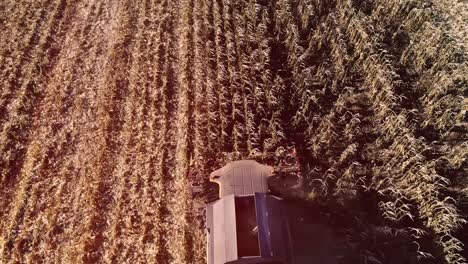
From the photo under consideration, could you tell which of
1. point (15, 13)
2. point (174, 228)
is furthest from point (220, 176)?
point (15, 13)

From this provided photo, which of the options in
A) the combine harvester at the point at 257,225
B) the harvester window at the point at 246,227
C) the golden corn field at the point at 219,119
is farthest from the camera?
the golden corn field at the point at 219,119

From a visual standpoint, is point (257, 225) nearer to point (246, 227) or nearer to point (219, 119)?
point (246, 227)

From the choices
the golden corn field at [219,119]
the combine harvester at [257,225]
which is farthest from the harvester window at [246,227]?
the golden corn field at [219,119]

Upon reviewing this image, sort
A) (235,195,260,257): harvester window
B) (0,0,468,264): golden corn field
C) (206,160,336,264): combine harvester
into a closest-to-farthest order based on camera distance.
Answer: (206,160,336,264): combine harvester → (235,195,260,257): harvester window → (0,0,468,264): golden corn field

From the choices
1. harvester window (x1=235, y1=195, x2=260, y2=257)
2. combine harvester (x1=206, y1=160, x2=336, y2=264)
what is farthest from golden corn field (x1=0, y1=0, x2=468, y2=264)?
harvester window (x1=235, y1=195, x2=260, y2=257)

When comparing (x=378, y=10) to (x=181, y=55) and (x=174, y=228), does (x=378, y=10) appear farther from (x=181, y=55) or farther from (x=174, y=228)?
(x=174, y=228)

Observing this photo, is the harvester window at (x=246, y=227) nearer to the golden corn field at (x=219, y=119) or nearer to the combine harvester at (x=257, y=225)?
the combine harvester at (x=257, y=225)

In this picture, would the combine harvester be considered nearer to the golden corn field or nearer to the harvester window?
the harvester window
